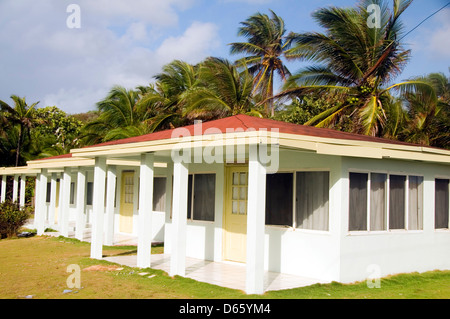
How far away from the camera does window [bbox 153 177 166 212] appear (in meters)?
15.4

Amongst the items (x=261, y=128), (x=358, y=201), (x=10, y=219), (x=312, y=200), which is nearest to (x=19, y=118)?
(x=10, y=219)

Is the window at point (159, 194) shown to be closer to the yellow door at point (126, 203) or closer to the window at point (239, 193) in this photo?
the yellow door at point (126, 203)

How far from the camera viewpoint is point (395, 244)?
9.59 meters

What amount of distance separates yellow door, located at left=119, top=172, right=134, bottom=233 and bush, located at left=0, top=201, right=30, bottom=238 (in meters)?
3.52

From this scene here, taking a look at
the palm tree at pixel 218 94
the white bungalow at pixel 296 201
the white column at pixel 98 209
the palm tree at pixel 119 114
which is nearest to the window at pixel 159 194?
the white bungalow at pixel 296 201

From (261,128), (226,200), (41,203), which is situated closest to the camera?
(261,128)

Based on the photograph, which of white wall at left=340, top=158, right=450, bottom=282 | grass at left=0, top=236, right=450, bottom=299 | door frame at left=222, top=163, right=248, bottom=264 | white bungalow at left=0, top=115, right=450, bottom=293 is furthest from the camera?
door frame at left=222, top=163, right=248, bottom=264

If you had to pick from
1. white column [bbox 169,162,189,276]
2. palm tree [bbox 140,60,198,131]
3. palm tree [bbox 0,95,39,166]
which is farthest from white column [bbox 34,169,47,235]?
palm tree [bbox 0,95,39,166]

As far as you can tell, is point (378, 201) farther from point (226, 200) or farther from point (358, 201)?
point (226, 200)

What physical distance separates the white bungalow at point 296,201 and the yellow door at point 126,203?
Answer: 6.32 metres

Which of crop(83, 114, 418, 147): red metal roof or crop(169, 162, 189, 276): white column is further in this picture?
crop(169, 162, 189, 276): white column

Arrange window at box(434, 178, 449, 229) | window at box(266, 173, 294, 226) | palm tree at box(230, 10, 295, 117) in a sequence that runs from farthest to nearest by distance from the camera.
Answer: palm tree at box(230, 10, 295, 117) < window at box(434, 178, 449, 229) < window at box(266, 173, 294, 226)

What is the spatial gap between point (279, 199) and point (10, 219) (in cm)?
1128

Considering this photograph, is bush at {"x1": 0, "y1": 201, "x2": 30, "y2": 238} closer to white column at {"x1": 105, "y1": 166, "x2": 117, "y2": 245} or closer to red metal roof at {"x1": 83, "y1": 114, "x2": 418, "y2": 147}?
white column at {"x1": 105, "y1": 166, "x2": 117, "y2": 245}
